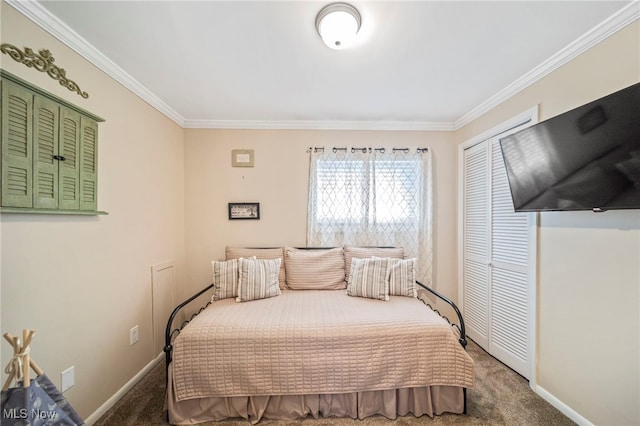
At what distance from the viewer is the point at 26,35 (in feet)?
4.20

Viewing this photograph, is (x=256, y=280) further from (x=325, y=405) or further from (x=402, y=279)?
(x=402, y=279)

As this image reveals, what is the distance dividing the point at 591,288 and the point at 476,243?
1106mm

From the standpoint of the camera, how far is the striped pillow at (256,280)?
2221mm

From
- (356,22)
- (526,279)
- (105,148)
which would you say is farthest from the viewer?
(526,279)

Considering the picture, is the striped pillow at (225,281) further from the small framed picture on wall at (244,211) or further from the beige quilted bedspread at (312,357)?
the small framed picture on wall at (244,211)

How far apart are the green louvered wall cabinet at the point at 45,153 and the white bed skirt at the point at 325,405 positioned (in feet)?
4.38

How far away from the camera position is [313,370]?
1637 mm

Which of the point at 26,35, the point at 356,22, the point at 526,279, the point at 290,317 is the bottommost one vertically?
the point at 290,317

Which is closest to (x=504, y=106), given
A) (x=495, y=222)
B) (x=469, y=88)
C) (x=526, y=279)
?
(x=469, y=88)

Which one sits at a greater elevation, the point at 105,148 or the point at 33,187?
the point at 105,148

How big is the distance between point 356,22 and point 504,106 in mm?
1734

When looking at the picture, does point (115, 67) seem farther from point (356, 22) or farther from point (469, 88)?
point (469, 88)

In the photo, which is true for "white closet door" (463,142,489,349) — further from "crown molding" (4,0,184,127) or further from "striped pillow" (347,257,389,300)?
"crown molding" (4,0,184,127)

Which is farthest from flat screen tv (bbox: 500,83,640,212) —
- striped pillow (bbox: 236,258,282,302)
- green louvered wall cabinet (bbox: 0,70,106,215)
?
green louvered wall cabinet (bbox: 0,70,106,215)
